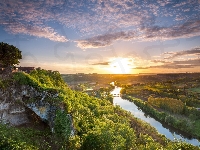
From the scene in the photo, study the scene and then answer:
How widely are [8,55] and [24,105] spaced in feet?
26.0

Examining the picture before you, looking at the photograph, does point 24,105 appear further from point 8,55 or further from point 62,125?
point 8,55

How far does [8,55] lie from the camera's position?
25.2 metres

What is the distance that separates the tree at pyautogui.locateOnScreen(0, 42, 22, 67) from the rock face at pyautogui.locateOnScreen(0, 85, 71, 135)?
4.85m

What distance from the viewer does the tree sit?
24.8 meters

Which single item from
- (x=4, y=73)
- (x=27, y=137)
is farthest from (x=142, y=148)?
(x=4, y=73)

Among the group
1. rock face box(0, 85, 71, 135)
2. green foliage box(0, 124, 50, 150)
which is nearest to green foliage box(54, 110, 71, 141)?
rock face box(0, 85, 71, 135)

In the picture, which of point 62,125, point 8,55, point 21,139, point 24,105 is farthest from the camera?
point 8,55

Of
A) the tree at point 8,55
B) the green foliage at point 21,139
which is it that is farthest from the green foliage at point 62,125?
the tree at point 8,55

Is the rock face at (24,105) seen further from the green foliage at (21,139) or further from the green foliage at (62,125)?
the green foliage at (21,139)

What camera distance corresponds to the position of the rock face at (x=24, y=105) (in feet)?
67.8

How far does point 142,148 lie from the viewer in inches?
877

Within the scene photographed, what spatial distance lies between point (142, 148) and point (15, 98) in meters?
16.7

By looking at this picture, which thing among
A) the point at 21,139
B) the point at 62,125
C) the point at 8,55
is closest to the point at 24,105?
the point at 21,139

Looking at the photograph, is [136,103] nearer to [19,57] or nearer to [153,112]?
[153,112]
